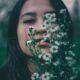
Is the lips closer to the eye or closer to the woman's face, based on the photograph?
the woman's face

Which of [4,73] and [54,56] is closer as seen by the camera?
[54,56]

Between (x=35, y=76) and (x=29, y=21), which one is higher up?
(x=29, y=21)

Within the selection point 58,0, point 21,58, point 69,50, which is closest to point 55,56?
point 69,50

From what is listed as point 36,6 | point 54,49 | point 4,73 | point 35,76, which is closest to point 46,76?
point 35,76

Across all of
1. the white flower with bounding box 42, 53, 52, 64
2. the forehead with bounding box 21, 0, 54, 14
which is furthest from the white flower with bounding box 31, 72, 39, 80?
the forehead with bounding box 21, 0, 54, 14

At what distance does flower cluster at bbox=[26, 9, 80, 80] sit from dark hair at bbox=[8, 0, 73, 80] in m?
0.09

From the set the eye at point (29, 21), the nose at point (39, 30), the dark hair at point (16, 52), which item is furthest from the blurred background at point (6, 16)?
the nose at point (39, 30)

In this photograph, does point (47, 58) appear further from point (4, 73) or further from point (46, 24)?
point (4, 73)

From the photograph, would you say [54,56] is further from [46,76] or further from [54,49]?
[46,76]

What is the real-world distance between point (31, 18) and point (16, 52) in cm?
31

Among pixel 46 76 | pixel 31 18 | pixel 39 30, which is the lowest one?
pixel 46 76

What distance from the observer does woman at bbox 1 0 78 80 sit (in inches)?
87.7

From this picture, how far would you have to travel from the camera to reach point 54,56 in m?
2.16

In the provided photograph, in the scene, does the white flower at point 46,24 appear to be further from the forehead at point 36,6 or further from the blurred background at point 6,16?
the blurred background at point 6,16
